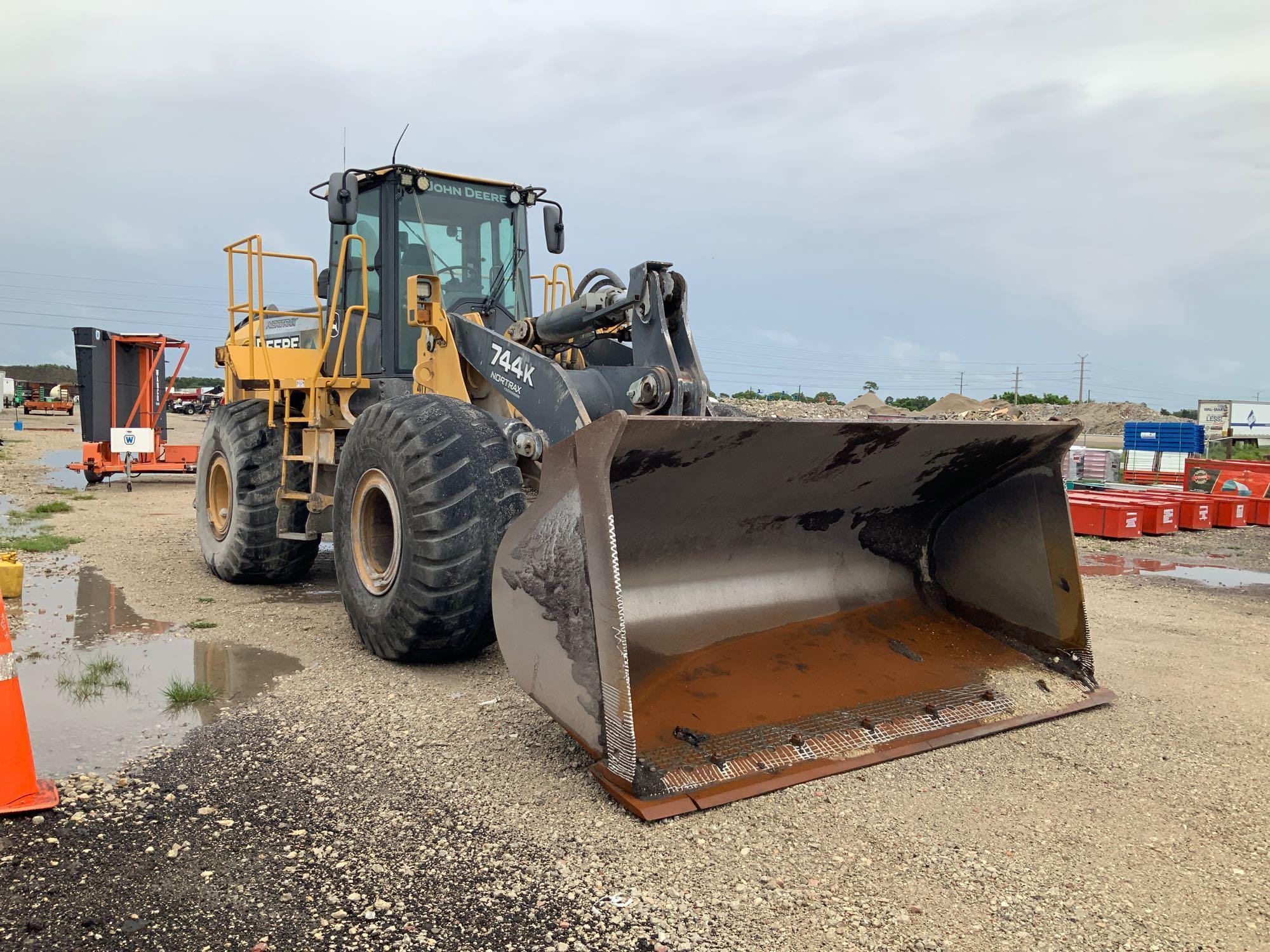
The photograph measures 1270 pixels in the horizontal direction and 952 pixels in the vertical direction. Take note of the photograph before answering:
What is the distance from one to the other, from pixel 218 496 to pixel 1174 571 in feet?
29.5

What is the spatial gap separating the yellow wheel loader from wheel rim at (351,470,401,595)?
0.02 metres

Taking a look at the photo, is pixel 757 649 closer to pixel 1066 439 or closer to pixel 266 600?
pixel 1066 439

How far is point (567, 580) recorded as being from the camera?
→ 3.43 meters

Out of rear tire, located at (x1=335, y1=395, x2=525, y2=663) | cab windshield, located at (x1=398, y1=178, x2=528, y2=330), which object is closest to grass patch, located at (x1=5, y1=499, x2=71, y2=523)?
cab windshield, located at (x1=398, y1=178, x2=528, y2=330)

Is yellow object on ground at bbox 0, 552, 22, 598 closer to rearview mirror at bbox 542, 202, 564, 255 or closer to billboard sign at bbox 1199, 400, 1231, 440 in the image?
rearview mirror at bbox 542, 202, 564, 255

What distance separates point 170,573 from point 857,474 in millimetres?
6063

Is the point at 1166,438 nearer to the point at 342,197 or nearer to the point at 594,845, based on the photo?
the point at 342,197

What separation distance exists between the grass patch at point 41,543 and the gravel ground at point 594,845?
577 cm

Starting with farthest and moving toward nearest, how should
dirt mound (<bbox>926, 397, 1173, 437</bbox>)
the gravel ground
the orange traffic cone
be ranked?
dirt mound (<bbox>926, 397, 1173, 437</bbox>) < the orange traffic cone < the gravel ground

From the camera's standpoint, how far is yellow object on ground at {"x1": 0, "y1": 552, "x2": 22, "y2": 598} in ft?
21.6

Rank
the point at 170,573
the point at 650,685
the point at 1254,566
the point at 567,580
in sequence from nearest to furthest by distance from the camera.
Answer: the point at 567,580 < the point at 650,685 < the point at 170,573 < the point at 1254,566

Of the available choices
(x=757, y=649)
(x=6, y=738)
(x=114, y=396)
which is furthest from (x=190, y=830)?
(x=114, y=396)

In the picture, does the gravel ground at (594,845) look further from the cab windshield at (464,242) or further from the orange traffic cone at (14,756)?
the cab windshield at (464,242)

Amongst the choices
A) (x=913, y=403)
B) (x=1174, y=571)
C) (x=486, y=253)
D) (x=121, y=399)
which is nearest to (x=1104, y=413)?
(x=913, y=403)
